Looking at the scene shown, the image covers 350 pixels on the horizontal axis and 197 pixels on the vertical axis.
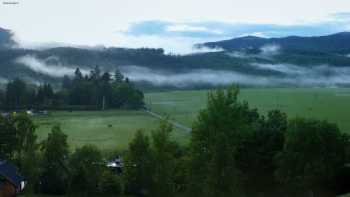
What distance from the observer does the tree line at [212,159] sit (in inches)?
883

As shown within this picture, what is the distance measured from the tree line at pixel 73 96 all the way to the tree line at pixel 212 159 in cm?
4768

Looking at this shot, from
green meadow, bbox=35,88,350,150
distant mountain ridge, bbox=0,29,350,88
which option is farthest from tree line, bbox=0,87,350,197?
distant mountain ridge, bbox=0,29,350,88

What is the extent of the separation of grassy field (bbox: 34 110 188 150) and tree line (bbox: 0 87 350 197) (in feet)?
36.4

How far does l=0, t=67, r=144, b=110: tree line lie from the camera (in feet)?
258

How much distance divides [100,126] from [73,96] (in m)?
30.2

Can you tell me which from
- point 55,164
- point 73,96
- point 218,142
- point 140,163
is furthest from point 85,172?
point 73,96

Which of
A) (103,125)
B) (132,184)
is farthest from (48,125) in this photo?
(132,184)

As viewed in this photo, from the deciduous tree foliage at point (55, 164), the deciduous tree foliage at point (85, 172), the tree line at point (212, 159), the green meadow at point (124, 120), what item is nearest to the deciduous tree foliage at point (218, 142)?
the tree line at point (212, 159)

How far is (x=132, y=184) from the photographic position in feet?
94.7

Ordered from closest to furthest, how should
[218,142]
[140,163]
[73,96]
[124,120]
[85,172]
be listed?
1. [218,142]
2. [140,163]
3. [85,172]
4. [124,120]
5. [73,96]

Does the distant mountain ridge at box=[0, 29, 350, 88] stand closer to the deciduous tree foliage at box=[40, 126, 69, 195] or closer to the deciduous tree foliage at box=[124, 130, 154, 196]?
the deciduous tree foliage at box=[40, 126, 69, 195]

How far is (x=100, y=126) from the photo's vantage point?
55.7m

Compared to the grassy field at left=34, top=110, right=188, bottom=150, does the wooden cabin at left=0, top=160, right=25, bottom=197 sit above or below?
above

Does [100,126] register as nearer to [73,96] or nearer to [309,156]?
[73,96]
